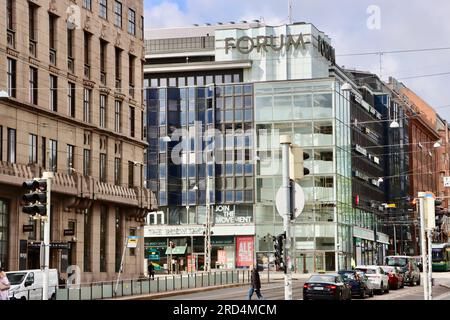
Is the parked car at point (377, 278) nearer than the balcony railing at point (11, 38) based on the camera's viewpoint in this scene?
Yes

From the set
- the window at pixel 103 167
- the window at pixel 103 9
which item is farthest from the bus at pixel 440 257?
the window at pixel 103 9

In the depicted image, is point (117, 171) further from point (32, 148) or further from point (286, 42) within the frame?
point (286, 42)

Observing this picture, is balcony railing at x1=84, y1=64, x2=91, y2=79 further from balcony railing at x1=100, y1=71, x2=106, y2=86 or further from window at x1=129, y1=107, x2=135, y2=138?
window at x1=129, y1=107, x2=135, y2=138

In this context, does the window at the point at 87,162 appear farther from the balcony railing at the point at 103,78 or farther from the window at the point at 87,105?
the balcony railing at the point at 103,78

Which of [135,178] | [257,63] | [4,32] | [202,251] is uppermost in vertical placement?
[257,63]

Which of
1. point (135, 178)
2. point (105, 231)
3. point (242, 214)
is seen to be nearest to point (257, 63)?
point (242, 214)

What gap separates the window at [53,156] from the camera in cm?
5739

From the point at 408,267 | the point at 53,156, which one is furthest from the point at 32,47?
the point at 408,267

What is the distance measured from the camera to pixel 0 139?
51.9 m

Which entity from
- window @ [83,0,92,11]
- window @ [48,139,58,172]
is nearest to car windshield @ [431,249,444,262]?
window @ [83,0,92,11]

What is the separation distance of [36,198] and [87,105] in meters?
37.7

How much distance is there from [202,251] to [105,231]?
130ft

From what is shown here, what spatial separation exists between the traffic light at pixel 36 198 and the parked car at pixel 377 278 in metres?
26.9
